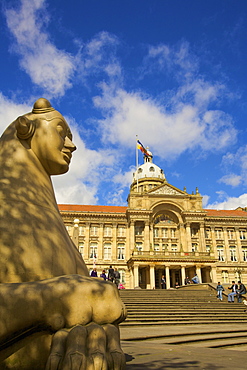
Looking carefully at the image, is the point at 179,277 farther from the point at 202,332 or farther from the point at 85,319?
the point at 85,319

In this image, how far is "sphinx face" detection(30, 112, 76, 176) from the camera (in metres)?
3.93

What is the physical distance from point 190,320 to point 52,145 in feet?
39.3

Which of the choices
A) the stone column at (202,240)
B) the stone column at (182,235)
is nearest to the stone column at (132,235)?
the stone column at (182,235)

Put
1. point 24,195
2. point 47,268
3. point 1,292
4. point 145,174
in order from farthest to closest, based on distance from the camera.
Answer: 1. point 145,174
2. point 24,195
3. point 47,268
4. point 1,292

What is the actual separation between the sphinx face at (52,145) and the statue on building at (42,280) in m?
0.01

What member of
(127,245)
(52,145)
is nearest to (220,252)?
(127,245)

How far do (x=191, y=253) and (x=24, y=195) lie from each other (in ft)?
129

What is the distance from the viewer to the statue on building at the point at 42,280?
244 centimetres

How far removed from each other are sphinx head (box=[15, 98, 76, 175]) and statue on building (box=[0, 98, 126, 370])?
0.01 m

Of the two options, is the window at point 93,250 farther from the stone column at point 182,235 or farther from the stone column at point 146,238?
the stone column at point 182,235

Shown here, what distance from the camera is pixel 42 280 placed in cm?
275

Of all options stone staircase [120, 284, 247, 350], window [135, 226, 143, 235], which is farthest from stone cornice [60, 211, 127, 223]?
stone staircase [120, 284, 247, 350]

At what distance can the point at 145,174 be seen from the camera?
70.7 m

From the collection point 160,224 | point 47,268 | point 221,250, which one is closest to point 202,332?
point 47,268
